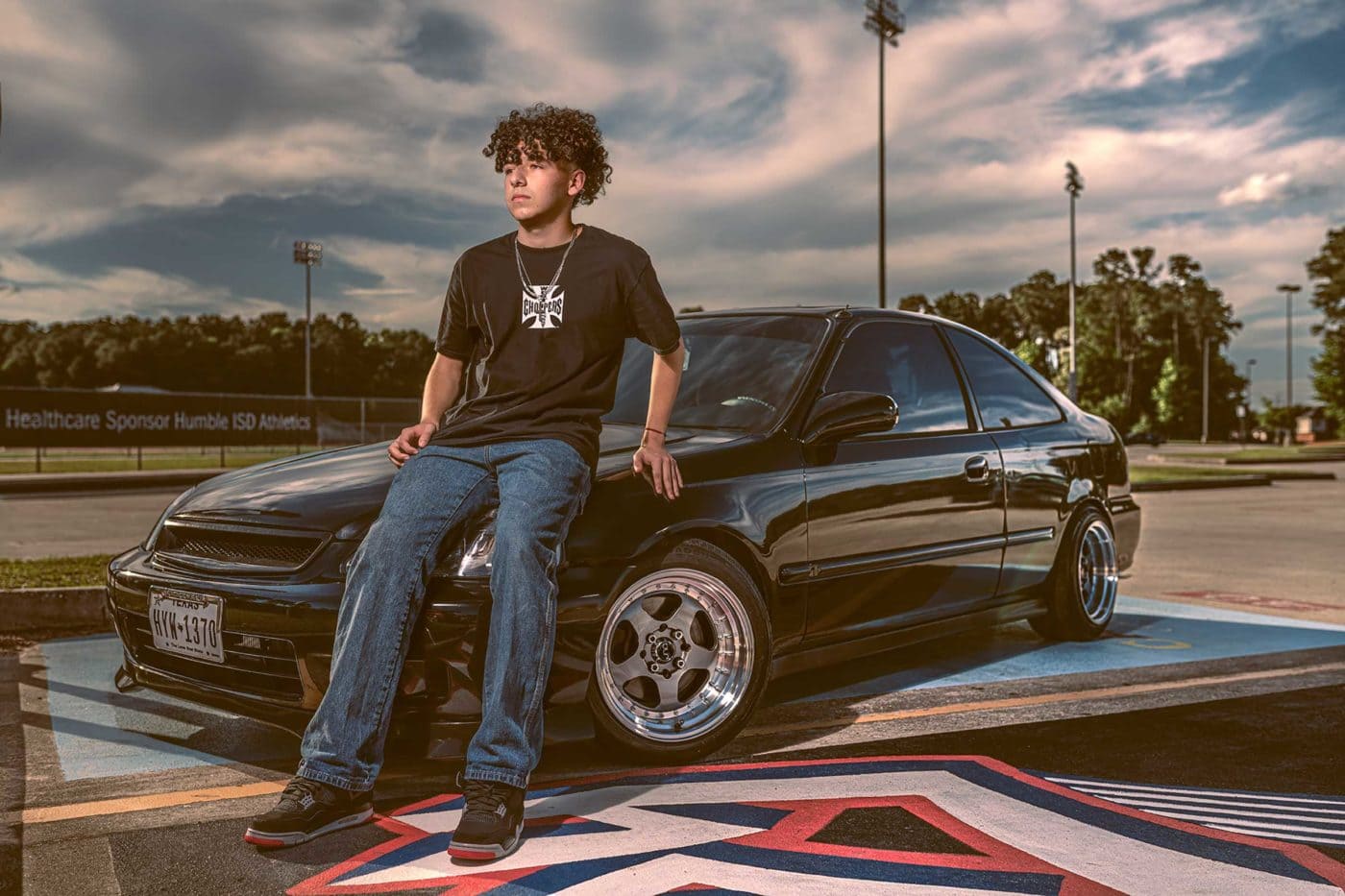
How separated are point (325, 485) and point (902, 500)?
2060 millimetres

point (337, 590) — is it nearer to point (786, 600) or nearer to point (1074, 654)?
point (786, 600)

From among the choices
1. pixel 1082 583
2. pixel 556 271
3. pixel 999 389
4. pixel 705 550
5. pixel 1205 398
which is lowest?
pixel 1082 583

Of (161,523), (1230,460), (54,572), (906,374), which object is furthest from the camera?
(1230,460)

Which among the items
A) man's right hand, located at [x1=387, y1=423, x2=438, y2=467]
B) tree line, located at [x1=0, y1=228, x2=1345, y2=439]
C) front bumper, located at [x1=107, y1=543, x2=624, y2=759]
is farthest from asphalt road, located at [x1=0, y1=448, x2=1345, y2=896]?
tree line, located at [x1=0, y1=228, x2=1345, y2=439]

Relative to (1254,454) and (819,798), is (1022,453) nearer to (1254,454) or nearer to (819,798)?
(819,798)

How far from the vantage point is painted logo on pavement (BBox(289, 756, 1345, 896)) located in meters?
2.60

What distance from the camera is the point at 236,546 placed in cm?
344

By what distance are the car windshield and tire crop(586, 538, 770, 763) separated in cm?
67

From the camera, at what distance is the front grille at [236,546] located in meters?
3.27

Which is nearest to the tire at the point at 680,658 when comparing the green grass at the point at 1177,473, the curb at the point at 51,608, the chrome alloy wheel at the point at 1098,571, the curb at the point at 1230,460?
the chrome alloy wheel at the point at 1098,571

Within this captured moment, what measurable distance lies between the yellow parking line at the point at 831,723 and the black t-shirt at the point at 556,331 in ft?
3.71

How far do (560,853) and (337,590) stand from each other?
0.91 m

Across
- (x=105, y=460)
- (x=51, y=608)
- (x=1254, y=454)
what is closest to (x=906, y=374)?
(x=51, y=608)

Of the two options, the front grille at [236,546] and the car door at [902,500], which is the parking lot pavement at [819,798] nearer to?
the car door at [902,500]
